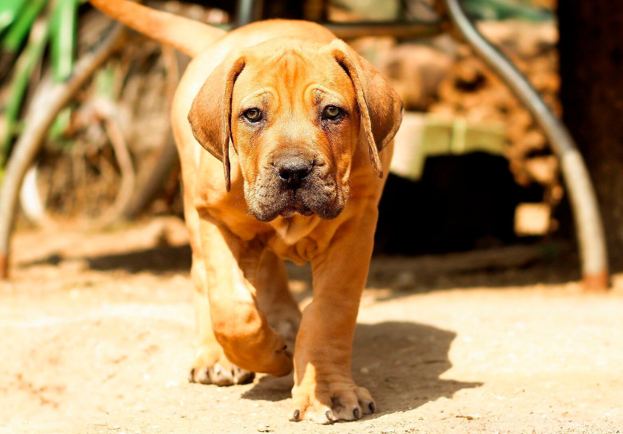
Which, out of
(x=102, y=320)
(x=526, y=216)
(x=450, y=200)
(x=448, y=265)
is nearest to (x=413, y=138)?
(x=450, y=200)

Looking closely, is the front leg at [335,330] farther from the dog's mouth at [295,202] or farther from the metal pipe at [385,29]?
the metal pipe at [385,29]

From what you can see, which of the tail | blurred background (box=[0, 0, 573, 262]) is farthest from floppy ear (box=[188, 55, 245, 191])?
blurred background (box=[0, 0, 573, 262])

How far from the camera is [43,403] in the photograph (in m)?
4.11

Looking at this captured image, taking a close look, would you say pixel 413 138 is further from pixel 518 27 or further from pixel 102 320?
pixel 102 320

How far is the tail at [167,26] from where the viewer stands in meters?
4.63

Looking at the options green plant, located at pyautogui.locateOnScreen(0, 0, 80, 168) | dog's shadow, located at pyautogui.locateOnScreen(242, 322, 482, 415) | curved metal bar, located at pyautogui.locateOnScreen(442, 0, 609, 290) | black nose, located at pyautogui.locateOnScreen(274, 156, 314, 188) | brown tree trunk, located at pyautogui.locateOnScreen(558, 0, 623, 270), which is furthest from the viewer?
green plant, located at pyautogui.locateOnScreen(0, 0, 80, 168)

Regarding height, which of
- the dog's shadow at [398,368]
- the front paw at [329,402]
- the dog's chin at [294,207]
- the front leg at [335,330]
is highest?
the dog's chin at [294,207]

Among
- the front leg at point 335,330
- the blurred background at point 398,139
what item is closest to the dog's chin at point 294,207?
the front leg at point 335,330

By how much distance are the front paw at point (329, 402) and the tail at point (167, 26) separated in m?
2.05

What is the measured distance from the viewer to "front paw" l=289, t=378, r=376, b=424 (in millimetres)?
3219

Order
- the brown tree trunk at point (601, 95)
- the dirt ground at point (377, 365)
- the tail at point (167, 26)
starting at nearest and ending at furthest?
1. the dirt ground at point (377, 365)
2. the tail at point (167, 26)
3. the brown tree trunk at point (601, 95)

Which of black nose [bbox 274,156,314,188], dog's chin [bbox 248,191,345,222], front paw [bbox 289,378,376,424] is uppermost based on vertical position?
black nose [bbox 274,156,314,188]

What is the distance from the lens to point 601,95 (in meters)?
6.75

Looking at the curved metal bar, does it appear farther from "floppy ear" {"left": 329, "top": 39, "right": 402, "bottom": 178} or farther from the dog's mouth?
the dog's mouth
